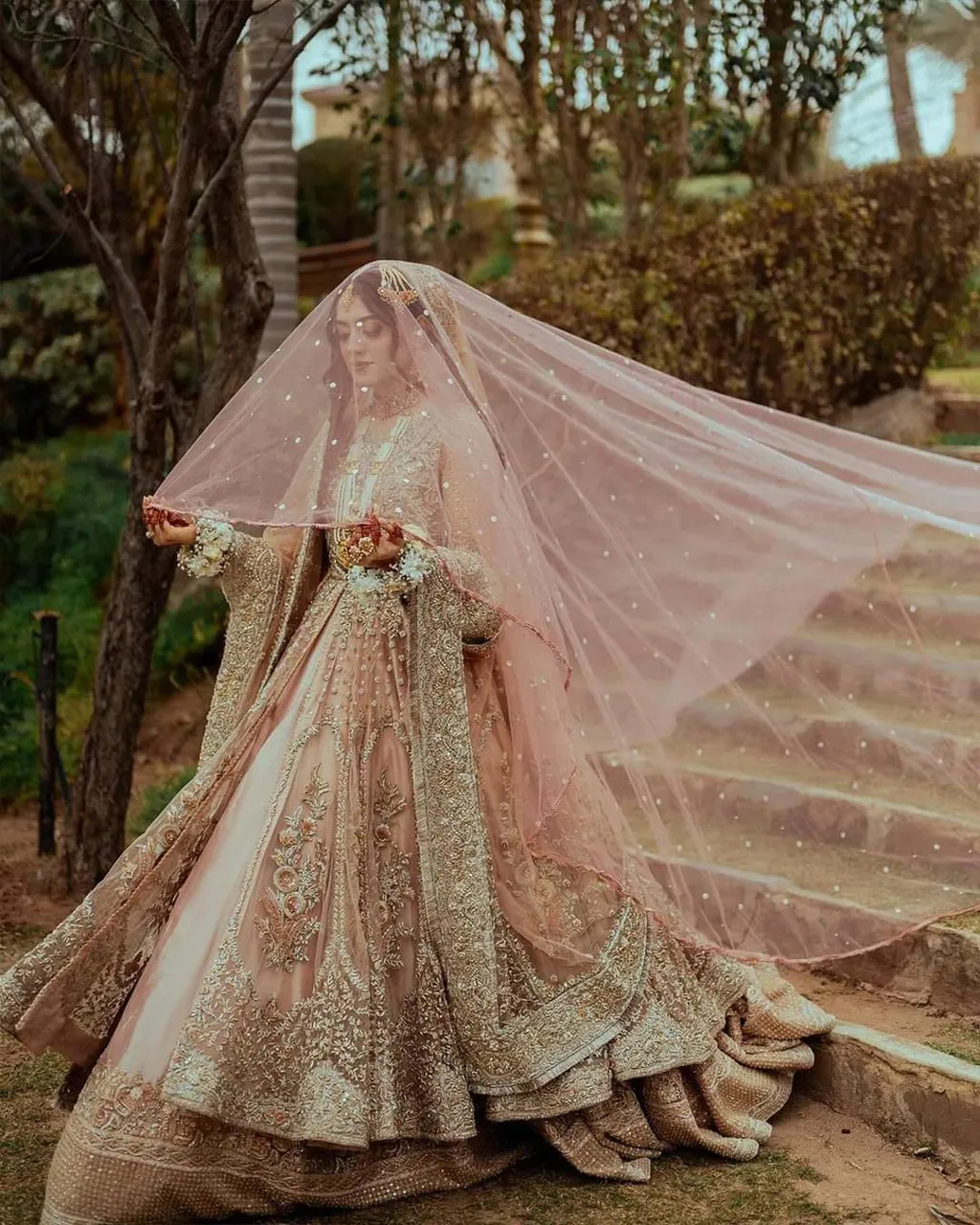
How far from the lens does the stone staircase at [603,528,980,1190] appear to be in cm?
394

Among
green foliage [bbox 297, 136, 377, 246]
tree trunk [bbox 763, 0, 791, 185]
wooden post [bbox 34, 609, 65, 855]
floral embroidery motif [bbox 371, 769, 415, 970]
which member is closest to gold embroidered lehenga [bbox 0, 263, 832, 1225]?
floral embroidery motif [bbox 371, 769, 415, 970]

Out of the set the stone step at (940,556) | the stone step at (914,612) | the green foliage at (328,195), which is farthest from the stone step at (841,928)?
the green foliage at (328,195)

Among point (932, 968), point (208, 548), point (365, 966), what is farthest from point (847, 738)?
point (208, 548)

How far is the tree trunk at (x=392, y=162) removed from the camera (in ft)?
28.1

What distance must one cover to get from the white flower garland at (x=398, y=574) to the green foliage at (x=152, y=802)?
270 cm

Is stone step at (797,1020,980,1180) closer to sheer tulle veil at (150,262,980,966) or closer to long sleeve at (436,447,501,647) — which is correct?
sheer tulle veil at (150,262,980,966)

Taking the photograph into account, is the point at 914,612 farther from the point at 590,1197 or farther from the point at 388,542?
the point at 590,1197

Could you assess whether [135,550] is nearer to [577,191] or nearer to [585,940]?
[585,940]

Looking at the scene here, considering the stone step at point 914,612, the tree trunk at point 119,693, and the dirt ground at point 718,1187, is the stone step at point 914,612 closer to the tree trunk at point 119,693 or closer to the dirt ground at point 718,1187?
the dirt ground at point 718,1187

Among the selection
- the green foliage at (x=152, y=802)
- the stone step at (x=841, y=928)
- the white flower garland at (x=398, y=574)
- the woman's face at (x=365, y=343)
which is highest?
the woman's face at (x=365, y=343)

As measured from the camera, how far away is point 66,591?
8320 mm

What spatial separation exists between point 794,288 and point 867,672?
4.29 m

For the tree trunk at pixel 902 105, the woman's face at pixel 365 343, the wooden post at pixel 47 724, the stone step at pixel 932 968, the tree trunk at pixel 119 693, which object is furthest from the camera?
the tree trunk at pixel 902 105

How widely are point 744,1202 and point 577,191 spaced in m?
6.56
